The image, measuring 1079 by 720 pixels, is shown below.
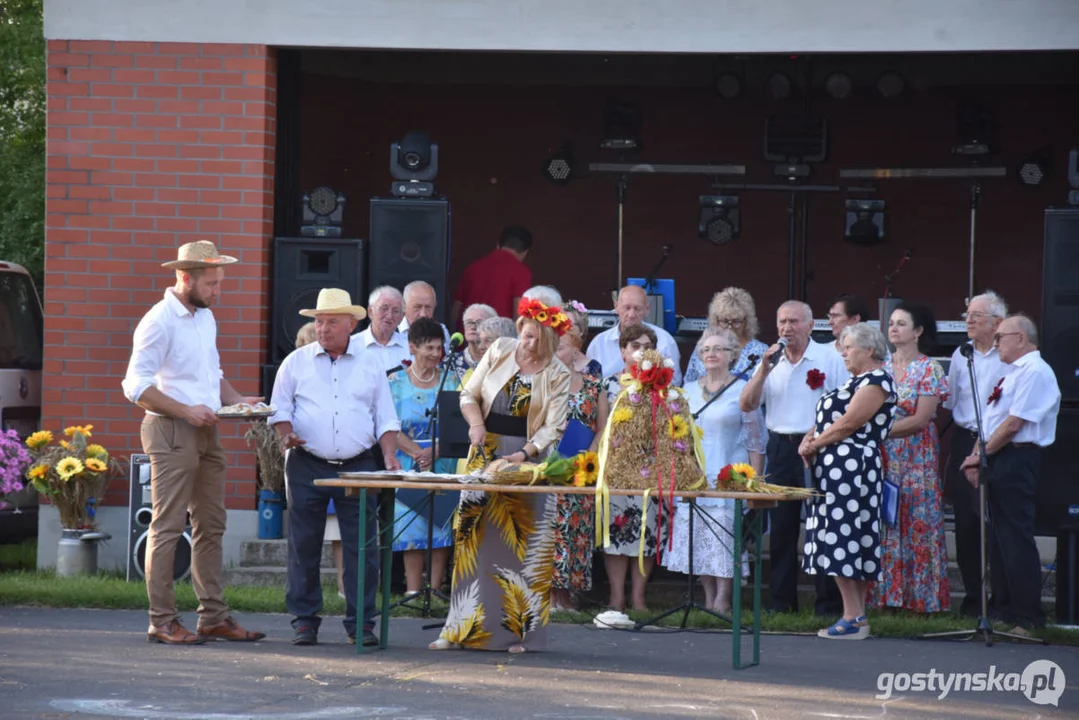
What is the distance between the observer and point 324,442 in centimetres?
782

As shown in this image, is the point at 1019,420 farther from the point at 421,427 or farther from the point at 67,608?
the point at 67,608

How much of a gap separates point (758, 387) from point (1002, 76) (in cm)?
576

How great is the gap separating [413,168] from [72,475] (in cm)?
297

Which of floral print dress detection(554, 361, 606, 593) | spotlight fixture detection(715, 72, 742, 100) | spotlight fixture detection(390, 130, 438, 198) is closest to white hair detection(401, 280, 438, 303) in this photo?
spotlight fixture detection(390, 130, 438, 198)

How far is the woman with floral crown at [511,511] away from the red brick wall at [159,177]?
3.04 metres

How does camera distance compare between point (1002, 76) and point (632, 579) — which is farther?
point (1002, 76)

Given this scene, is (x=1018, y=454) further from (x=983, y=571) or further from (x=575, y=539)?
(x=575, y=539)

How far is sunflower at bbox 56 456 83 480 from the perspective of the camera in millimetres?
9891

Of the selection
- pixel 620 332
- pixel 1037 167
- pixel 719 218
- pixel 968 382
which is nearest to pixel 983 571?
pixel 968 382

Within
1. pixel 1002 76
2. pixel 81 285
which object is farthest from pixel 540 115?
pixel 81 285

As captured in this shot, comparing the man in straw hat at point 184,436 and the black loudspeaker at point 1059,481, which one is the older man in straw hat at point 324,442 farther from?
the black loudspeaker at point 1059,481

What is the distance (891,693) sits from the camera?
22.4ft

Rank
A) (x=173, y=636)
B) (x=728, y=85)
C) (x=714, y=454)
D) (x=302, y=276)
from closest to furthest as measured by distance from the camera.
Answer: (x=173, y=636), (x=714, y=454), (x=302, y=276), (x=728, y=85)

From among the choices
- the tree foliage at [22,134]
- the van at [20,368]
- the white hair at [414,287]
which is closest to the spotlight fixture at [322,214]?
the white hair at [414,287]
